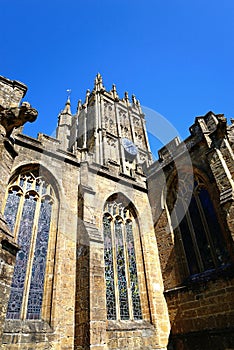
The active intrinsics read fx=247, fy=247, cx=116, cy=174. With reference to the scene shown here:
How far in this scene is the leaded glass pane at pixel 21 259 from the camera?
5.96 metres

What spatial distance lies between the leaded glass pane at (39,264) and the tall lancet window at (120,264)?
2052 millimetres

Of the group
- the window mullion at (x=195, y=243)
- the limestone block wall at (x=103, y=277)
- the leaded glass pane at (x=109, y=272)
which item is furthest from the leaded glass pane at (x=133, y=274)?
the window mullion at (x=195, y=243)

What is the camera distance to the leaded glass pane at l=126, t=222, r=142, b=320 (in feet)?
25.5

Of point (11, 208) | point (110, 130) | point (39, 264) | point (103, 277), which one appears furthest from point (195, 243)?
point (110, 130)

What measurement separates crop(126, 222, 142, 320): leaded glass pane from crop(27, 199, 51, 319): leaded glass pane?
Result: 302 cm

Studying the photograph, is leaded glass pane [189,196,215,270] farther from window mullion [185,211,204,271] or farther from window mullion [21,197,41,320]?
window mullion [21,197,41,320]

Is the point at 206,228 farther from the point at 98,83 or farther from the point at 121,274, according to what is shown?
the point at 98,83

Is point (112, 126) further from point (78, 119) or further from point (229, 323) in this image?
point (229, 323)

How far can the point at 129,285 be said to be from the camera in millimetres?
8031

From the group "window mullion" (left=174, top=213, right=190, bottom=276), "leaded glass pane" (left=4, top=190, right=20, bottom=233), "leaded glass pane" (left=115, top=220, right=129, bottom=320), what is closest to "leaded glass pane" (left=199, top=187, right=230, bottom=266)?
"window mullion" (left=174, top=213, right=190, bottom=276)

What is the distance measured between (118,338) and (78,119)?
2741 cm

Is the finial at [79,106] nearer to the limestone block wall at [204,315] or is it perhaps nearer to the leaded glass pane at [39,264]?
the leaded glass pane at [39,264]

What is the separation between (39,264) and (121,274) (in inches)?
109

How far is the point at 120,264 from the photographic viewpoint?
835 centimetres
